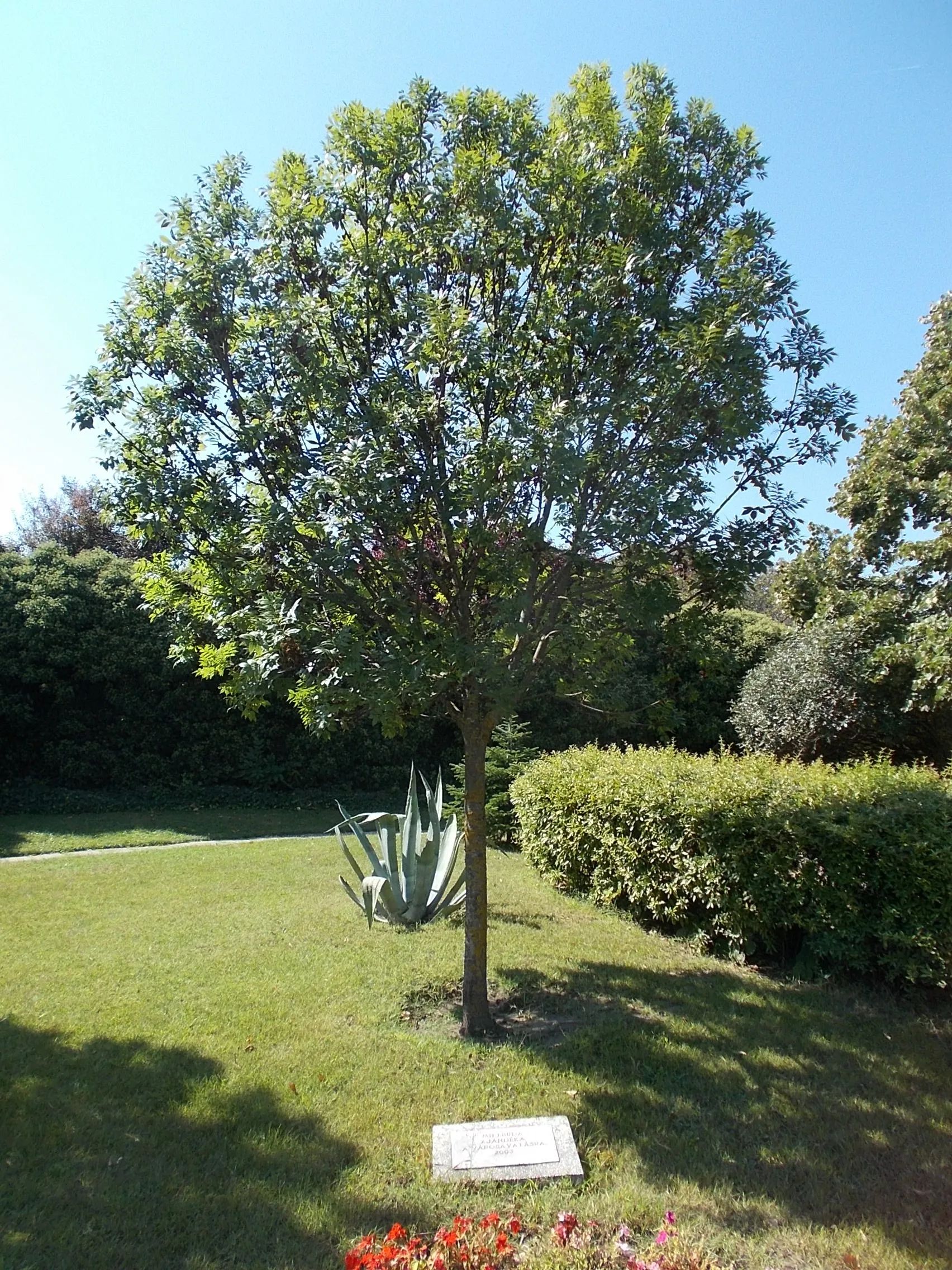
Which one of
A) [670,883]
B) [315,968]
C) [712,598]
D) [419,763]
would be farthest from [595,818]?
[419,763]

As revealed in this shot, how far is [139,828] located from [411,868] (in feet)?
22.4

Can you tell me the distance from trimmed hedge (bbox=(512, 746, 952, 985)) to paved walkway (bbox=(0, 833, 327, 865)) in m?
5.74

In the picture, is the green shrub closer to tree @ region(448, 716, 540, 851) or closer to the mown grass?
Result: tree @ region(448, 716, 540, 851)

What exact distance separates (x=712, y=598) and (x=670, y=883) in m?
2.96

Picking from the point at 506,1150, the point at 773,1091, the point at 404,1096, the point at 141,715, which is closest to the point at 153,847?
the point at 141,715

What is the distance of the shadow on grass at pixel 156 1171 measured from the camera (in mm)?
2838

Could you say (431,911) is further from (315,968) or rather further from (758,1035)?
(758,1035)

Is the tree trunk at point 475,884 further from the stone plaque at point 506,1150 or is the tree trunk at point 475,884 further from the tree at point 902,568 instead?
the tree at point 902,568

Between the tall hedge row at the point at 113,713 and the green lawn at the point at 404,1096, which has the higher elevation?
the tall hedge row at the point at 113,713

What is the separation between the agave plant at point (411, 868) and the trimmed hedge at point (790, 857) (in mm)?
1488

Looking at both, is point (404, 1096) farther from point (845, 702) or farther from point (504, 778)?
point (845, 702)

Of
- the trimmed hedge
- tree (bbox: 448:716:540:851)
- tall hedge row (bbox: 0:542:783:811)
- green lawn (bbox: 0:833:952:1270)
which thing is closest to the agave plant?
green lawn (bbox: 0:833:952:1270)

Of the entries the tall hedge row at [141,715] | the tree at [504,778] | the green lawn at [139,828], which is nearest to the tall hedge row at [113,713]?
the tall hedge row at [141,715]

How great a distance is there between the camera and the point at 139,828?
1228 centimetres
